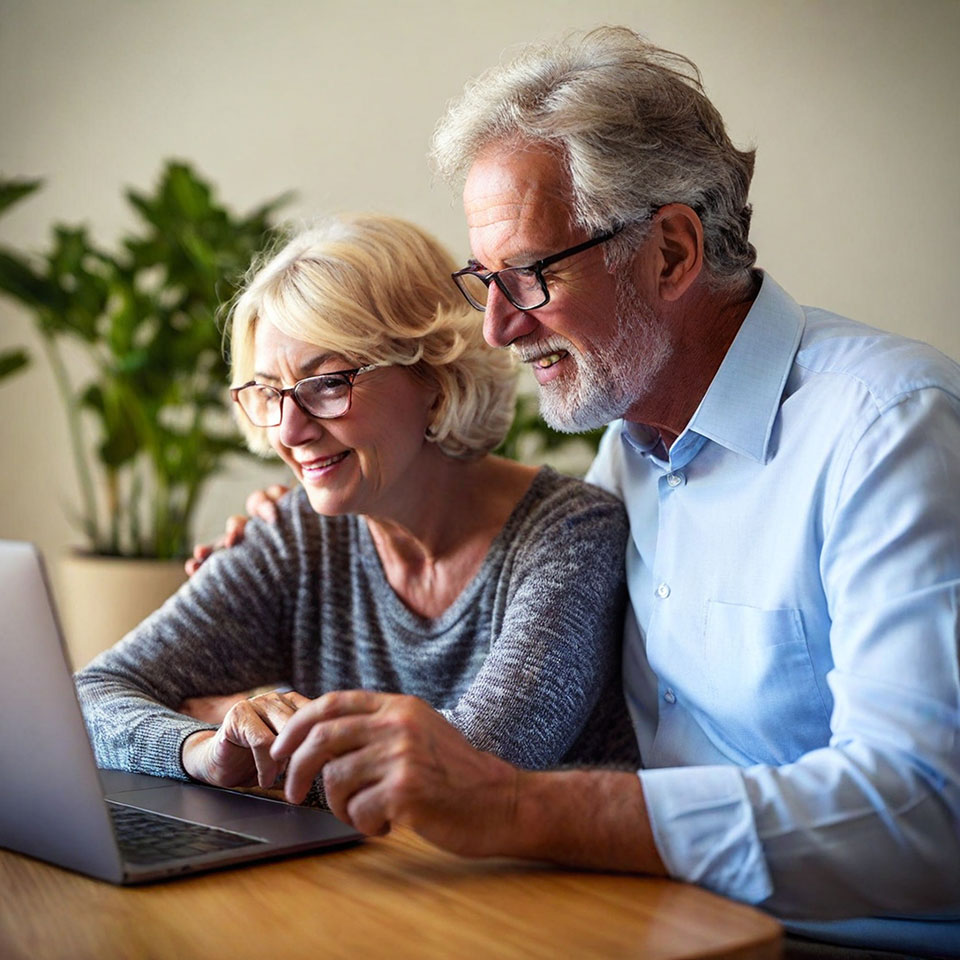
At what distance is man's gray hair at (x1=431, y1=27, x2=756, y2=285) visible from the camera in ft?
4.62

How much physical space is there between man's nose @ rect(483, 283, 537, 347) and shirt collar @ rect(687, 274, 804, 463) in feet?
0.78

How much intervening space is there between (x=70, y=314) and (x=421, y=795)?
2761 mm

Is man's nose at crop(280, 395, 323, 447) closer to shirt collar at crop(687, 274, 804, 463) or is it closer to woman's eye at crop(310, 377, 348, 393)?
woman's eye at crop(310, 377, 348, 393)

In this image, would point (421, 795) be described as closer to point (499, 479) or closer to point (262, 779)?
point (262, 779)

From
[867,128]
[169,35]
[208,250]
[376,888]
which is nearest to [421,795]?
[376,888]

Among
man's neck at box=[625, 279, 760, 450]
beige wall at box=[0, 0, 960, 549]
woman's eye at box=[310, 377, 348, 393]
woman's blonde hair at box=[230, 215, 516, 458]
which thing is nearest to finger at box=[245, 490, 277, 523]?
woman's blonde hair at box=[230, 215, 516, 458]

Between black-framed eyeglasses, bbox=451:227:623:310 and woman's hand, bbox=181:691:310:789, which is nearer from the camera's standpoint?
woman's hand, bbox=181:691:310:789

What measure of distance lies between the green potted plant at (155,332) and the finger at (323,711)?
2332mm

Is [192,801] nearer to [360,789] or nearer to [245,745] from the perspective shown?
[245,745]

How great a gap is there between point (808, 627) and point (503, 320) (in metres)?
0.52

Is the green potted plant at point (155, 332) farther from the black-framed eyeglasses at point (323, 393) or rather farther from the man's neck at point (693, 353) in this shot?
the man's neck at point (693, 353)

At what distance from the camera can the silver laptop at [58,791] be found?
0.96 metres

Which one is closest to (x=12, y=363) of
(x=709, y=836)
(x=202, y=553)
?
(x=202, y=553)

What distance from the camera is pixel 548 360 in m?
1.52
